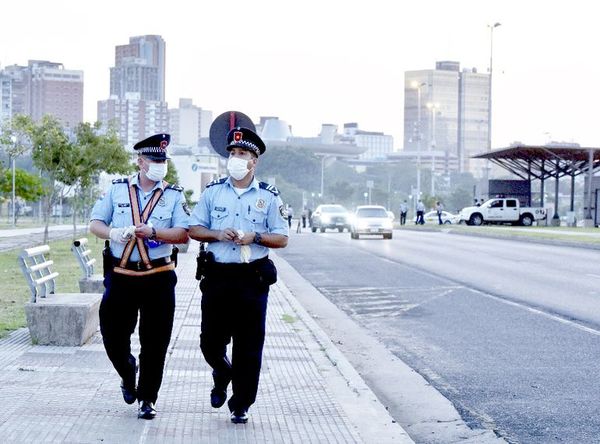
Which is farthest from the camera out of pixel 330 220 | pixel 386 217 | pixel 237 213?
pixel 330 220

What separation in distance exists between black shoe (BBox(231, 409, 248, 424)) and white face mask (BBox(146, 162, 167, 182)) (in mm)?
1587

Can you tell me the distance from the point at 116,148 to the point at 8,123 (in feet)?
20.0

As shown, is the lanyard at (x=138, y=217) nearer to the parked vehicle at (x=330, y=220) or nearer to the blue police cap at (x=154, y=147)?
the blue police cap at (x=154, y=147)

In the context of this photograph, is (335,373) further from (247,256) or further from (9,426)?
(9,426)

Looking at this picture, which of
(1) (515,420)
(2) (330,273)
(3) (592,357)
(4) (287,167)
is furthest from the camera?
(4) (287,167)

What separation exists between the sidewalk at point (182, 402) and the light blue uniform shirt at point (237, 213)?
3.64 ft

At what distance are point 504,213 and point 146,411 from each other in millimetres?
62842

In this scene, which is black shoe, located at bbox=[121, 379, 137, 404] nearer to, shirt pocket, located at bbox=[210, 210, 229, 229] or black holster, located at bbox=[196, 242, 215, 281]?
black holster, located at bbox=[196, 242, 215, 281]

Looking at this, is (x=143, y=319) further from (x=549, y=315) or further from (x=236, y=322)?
(x=549, y=315)

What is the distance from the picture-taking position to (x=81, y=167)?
31.7 meters

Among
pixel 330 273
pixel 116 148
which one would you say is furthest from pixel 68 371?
pixel 116 148

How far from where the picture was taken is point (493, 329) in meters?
13.2

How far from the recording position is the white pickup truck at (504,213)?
68194mm

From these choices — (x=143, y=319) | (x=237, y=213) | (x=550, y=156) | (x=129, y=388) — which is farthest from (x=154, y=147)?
(x=550, y=156)
